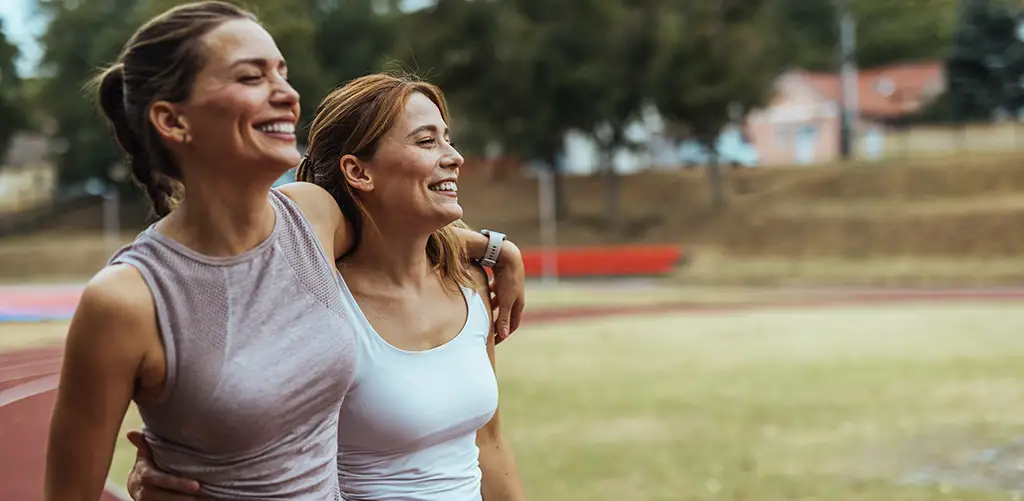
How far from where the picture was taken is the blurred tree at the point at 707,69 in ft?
120

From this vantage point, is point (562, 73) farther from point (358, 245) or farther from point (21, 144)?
point (358, 245)

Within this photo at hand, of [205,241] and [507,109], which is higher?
[507,109]

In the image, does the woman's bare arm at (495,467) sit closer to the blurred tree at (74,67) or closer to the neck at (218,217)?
the neck at (218,217)

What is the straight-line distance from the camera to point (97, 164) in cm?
4806

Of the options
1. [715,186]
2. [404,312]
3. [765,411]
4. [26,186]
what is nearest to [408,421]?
[404,312]

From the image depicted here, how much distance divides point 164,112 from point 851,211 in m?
36.3

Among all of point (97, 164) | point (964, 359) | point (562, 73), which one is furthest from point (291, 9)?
point (964, 359)

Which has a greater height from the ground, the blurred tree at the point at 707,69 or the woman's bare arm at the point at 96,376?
the blurred tree at the point at 707,69

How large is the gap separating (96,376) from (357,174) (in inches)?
32.9

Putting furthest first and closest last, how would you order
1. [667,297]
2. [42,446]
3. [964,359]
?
[667,297]
[964,359]
[42,446]

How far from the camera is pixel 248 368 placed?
5.81ft

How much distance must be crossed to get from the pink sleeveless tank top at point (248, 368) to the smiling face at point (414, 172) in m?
0.40

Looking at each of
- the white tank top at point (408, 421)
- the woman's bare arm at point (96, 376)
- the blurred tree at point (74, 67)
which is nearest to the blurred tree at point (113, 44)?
the blurred tree at point (74, 67)

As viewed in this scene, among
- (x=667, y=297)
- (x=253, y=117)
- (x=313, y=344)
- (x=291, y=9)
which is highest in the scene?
(x=291, y=9)
